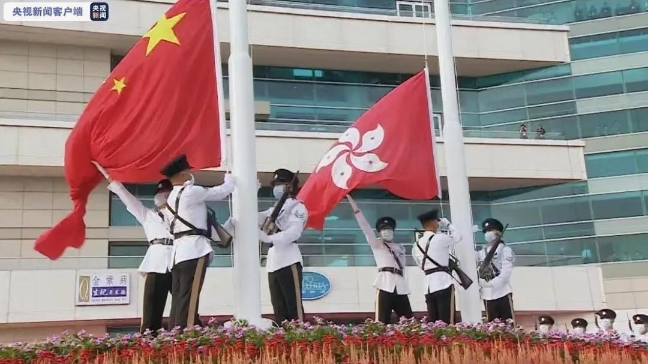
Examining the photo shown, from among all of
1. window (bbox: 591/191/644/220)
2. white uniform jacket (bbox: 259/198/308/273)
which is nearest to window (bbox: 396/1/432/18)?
window (bbox: 591/191/644/220)

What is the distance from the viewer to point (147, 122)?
8008mm

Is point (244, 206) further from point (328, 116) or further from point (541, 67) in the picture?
point (541, 67)

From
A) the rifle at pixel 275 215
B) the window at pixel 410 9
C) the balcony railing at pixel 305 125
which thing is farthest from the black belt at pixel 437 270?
the window at pixel 410 9

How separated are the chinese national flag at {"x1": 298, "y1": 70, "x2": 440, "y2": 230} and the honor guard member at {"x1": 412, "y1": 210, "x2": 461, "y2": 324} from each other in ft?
1.73

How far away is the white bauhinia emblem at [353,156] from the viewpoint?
30.8 ft

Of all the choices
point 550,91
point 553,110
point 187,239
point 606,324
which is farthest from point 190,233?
point 550,91

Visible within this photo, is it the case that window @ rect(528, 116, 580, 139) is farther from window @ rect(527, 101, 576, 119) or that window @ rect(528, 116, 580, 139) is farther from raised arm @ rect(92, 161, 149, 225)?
raised arm @ rect(92, 161, 149, 225)

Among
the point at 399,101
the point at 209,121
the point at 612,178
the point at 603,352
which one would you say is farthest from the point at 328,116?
the point at 603,352

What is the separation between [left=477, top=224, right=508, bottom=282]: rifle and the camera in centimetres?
1012

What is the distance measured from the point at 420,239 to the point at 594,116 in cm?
1446

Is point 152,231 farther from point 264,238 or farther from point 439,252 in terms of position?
point 439,252

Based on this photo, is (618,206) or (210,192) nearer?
(210,192)

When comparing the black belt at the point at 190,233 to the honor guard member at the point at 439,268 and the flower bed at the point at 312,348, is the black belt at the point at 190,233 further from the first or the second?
the honor guard member at the point at 439,268

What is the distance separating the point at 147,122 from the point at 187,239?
130cm
